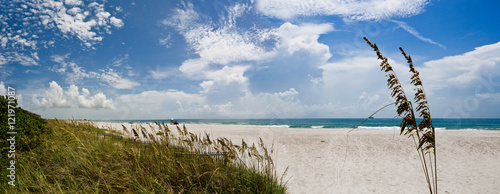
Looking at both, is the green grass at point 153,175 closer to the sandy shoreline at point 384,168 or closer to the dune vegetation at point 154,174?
the dune vegetation at point 154,174

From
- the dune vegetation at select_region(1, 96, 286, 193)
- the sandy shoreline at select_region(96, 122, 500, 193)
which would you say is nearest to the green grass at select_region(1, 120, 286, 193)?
the dune vegetation at select_region(1, 96, 286, 193)

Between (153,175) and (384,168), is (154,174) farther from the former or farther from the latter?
(384,168)

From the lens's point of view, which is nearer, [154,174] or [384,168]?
[154,174]

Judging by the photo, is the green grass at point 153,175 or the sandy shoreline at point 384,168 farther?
the sandy shoreline at point 384,168

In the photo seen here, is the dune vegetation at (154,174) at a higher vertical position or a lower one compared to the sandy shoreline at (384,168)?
higher

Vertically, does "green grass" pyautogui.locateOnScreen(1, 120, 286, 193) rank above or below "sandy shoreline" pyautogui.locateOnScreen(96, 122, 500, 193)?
above

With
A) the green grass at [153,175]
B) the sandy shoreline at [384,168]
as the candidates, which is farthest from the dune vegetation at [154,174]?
the sandy shoreline at [384,168]

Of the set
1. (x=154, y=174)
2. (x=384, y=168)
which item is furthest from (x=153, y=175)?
(x=384, y=168)

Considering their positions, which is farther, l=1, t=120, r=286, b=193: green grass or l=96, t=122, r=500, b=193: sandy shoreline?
l=96, t=122, r=500, b=193: sandy shoreline

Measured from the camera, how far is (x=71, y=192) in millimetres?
3625

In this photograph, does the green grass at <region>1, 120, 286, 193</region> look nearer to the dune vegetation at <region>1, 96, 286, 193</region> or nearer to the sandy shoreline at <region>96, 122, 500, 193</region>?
the dune vegetation at <region>1, 96, 286, 193</region>

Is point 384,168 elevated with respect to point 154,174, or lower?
lower

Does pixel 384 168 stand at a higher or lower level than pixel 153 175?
lower

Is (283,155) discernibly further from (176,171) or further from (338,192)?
(176,171)
